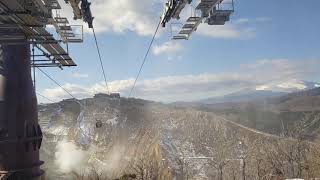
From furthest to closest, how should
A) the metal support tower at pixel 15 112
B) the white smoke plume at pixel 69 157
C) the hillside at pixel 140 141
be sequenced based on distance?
the white smoke plume at pixel 69 157 → the hillside at pixel 140 141 → the metal support tower at pixel 15 112

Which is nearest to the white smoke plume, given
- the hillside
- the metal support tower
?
the hillside

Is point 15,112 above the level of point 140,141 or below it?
above

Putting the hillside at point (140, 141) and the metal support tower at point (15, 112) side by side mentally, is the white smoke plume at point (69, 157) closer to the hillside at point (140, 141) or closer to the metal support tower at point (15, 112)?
the hillside at point (140, 141)

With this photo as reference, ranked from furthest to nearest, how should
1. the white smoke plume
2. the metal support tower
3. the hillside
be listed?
the white smoke plume < the hillside < the metal support tower

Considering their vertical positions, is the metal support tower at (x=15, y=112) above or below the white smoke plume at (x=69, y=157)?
above

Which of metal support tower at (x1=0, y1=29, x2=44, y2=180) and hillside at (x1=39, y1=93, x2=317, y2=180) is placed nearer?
metal support tower at (x1=0, y1=29, x2=44, y2=180)

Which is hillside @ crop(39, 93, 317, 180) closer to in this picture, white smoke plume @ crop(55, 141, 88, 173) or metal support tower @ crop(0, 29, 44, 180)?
white smoke plume @ crop(55, 141, 88, 173)

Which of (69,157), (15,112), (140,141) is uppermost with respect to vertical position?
(15,112)

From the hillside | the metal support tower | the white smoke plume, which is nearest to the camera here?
the metal support tower

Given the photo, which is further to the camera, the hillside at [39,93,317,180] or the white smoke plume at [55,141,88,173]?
the white smoke plume at [55,141,88,173]

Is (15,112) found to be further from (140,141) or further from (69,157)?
(140,141)

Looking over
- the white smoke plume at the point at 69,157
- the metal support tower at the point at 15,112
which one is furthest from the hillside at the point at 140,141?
the metal support tower at the point at 15,112

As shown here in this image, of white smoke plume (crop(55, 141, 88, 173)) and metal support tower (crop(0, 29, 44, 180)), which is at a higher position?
metal support tower (crop(0, 29, 44, 180))

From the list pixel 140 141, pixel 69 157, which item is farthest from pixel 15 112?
pixel 140 141
